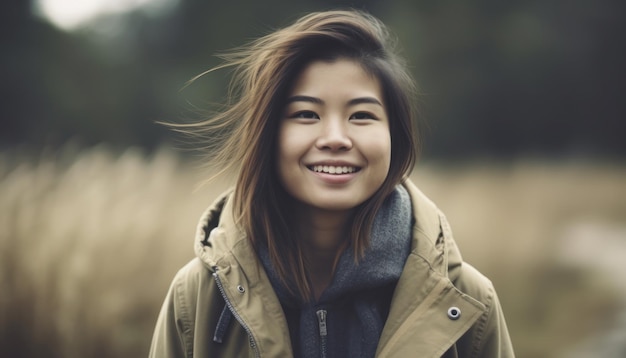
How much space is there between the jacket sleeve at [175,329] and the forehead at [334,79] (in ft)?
2.45

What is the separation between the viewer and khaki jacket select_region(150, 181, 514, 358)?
177 centimetres

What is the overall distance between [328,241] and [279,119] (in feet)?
1.49

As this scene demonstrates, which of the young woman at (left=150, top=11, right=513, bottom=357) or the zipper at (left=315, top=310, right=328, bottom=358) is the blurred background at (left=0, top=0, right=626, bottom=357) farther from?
the zipper at (left=315, top=310, right=328, bottom=358)

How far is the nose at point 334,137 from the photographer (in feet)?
6.05

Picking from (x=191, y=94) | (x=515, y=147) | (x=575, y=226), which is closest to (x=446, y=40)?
(x=515, y=147)

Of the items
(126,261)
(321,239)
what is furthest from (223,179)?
(321,239)

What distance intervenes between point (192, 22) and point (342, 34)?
11.4m

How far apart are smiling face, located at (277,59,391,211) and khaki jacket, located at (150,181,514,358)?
26 cm

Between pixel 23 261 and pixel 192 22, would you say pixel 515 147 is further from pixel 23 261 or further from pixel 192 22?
pixel 23 261

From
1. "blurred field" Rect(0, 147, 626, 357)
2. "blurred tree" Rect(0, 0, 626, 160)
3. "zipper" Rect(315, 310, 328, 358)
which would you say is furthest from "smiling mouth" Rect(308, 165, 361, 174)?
"blurred tree" Rect(0, 0, 626, 160)

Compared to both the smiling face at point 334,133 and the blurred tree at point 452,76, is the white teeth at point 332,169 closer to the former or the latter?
the smiling face at point 334,133

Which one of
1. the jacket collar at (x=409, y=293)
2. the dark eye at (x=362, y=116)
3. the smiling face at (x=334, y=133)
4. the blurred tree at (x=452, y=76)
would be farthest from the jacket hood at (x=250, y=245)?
the blurred tree at (x=452, y=76)

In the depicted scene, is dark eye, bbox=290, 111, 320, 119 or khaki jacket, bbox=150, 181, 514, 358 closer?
khaki jacket, bbox=150, 181, 514, 358

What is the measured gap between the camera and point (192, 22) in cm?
1266
